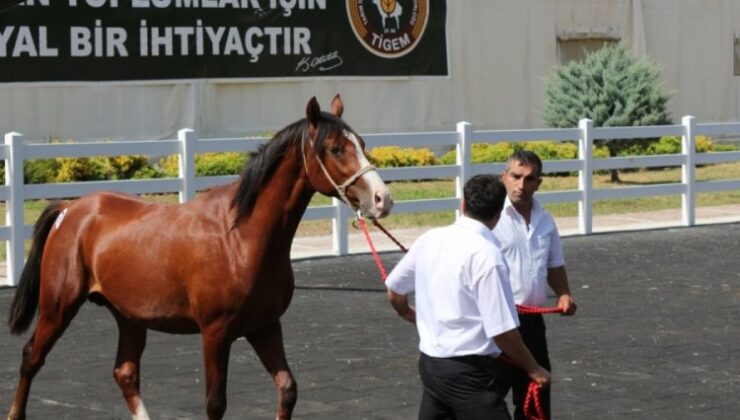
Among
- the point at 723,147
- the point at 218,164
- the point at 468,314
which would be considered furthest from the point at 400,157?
the point at 468,314

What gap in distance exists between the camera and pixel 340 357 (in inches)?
432

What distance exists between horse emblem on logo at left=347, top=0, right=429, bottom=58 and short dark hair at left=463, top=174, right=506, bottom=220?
22.2m

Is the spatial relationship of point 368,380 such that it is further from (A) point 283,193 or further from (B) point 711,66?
(B) point 711,66

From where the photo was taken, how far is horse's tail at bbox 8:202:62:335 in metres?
8.91

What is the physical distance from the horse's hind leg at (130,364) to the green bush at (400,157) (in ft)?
56.2

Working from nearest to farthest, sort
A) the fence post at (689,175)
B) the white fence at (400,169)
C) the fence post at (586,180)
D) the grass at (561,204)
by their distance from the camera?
the white fence at (400,169), the fence post at (586,180), the grass at (561,204), the fence post at (689,175)

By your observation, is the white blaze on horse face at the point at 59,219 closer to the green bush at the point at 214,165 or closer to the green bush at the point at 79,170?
the green bush at the point at 79,170

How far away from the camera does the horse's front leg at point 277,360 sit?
7613 millimetres

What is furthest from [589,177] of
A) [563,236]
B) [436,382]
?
[436,382]

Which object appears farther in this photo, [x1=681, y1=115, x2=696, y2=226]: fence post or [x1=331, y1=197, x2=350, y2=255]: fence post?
[x1=681, y1=115, x2=696, y2=226]: fence post

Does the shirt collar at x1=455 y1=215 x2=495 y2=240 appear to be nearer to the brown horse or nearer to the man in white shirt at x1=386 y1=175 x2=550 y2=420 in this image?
the man in white shirt at x1=386 y1=175 x2=550 y2=420

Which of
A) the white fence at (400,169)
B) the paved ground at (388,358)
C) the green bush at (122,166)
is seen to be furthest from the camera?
the green bush at (122,166)

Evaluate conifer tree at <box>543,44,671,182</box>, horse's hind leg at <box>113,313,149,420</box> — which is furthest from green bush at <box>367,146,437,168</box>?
horse's hind leg at <box>113,313,149,420</box>
